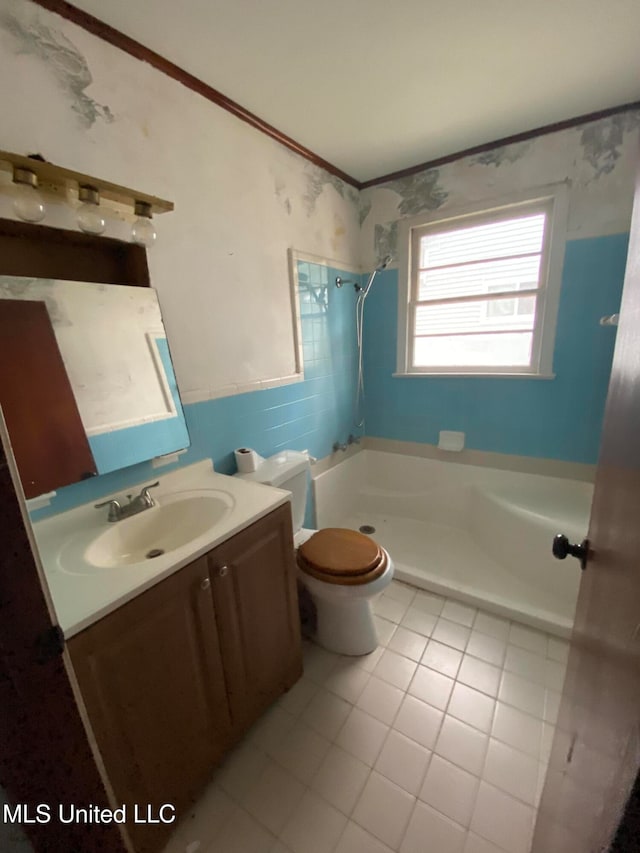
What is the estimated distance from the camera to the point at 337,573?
1.43 m

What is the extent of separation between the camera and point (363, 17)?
1.15 meters

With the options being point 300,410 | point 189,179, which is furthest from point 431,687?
point 189,179

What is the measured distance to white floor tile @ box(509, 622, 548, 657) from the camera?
1.57 meters

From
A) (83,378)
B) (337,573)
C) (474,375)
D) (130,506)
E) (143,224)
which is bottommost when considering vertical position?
(337,573)

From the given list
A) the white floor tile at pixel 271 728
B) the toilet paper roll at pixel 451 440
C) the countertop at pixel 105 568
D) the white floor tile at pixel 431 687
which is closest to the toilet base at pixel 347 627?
the white floor tile at pixel 431 687

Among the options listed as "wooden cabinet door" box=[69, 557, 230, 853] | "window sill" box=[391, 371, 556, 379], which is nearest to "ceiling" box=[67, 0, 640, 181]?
"window sill" box=[391, 371, 556, 379]

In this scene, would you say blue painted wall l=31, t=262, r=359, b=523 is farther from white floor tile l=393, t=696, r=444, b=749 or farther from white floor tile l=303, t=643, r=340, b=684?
white floor tile l=393, t=696, r=444, b=749

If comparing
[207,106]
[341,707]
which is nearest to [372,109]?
[207,106]

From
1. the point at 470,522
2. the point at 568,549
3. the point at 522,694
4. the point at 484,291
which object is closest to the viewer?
the point at 568,549

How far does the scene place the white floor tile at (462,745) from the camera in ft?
3.85

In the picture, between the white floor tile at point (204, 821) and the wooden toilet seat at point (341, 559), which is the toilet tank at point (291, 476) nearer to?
the wooden toilet seat at point (341, 559)

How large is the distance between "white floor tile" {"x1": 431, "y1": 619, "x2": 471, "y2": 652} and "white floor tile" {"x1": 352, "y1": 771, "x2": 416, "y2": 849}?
0.63 m

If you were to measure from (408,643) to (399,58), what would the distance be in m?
2.46

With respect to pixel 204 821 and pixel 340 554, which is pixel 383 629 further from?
pixel 204 821
